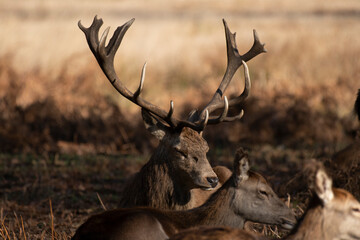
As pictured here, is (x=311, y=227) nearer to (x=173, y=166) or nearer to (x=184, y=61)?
(x=173, y=166)

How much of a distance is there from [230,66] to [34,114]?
6.35m

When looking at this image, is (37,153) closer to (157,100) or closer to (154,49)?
(157,100)

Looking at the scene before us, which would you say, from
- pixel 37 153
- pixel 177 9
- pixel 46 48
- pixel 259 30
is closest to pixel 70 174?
pixel 37 153

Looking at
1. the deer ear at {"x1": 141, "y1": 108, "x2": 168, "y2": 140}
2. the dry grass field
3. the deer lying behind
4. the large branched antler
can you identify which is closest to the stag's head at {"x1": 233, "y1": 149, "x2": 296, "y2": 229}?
the large branched antler

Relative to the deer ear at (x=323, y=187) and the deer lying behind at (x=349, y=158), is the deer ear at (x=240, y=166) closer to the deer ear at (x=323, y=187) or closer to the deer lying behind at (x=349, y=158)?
the deer ear at (x=323, y=187)

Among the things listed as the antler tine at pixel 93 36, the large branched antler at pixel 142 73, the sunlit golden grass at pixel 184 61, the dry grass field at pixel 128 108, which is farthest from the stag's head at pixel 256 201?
the sunlit golden grass at pixel 184 61

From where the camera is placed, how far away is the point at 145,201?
756 cm

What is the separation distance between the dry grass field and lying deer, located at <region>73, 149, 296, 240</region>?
134 cm

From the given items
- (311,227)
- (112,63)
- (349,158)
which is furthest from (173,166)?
(349,158)

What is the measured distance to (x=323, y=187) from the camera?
5.02 meters

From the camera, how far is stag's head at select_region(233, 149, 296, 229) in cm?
604

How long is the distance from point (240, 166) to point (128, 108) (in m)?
10.3

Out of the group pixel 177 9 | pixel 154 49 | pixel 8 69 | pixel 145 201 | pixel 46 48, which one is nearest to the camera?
pixel 145 201

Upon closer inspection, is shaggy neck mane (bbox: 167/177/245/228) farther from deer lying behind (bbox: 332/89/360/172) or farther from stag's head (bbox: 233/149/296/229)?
deer lying behind (bbox: 332/89/360/172)
